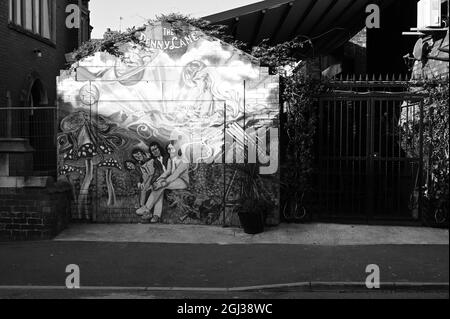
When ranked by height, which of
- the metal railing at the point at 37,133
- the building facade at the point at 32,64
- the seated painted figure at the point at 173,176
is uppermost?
the building facade at the point at 32,64

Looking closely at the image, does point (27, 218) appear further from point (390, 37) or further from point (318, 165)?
point (390, 37)

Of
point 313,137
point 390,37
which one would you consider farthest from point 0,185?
point 390,37

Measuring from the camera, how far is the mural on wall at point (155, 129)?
10.0 meters

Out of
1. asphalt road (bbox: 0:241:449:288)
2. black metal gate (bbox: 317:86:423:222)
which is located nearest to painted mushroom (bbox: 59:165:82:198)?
asphalt road (bbox: 0:241:449:288)

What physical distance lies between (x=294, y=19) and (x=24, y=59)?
6.56 m

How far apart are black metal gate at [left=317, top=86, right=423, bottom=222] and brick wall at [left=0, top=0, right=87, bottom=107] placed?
22.8ft

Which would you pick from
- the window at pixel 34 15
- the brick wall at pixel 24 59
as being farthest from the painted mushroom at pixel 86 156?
the window at pixel 34 15

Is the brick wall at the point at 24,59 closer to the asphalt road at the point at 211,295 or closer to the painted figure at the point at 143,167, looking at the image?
the painted figure at the point at 143,167

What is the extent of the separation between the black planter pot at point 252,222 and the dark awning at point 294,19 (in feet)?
14.0

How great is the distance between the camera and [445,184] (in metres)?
9.86

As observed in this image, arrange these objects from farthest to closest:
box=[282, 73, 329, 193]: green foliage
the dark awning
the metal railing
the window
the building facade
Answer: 1. the window
2. the dark awning
3. the building facade
4. the metal railing
5. box=[282, 73, 329, 193]: green foliage

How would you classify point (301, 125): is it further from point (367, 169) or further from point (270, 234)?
point (270, 234)

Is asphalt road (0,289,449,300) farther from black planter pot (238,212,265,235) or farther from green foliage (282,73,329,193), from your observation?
green foliage (282,73,329,193)

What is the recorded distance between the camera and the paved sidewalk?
919 centimetres
